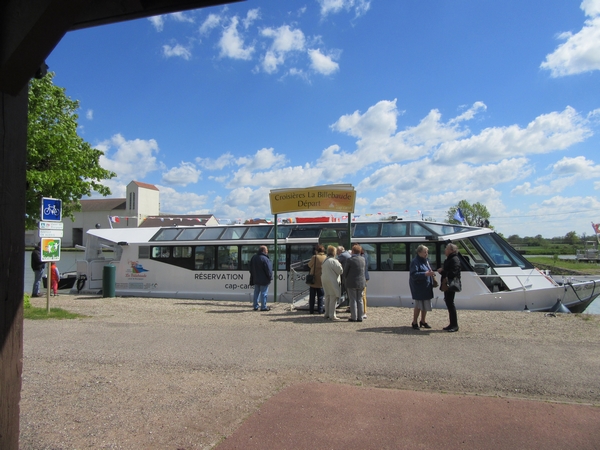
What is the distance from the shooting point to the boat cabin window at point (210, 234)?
52.4ft

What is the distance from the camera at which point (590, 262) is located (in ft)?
150

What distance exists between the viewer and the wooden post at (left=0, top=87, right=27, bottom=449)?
2.70 m

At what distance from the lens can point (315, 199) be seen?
13.2 metres

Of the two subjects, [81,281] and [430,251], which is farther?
[81,281]

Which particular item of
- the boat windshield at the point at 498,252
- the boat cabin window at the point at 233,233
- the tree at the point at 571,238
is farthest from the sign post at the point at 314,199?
the tree at the point at 571,238

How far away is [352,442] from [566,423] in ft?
6.78

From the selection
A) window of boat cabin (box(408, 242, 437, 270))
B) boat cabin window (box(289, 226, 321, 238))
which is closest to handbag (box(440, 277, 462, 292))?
window of boat cabin (box(408, 242, 437, 270))

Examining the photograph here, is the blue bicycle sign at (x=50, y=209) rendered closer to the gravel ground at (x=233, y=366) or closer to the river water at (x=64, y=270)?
the gravel ground at (x=233, y=366)

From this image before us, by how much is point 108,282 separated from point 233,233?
459 cm

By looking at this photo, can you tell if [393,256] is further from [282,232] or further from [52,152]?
[52,152]

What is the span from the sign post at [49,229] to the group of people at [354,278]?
5009 millimetres

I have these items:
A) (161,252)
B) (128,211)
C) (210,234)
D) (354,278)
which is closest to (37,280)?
(161,252)

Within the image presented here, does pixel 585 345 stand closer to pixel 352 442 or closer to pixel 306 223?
pixel 352 442

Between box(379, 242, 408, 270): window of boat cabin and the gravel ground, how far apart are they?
3.38 meters
